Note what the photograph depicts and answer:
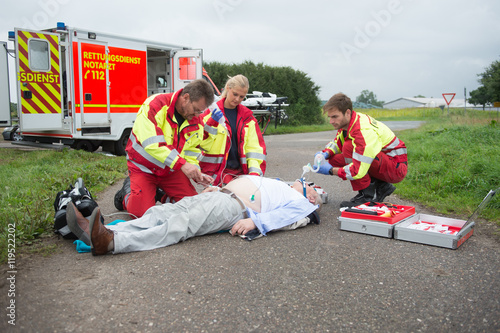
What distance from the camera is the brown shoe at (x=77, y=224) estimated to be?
11.1 feet

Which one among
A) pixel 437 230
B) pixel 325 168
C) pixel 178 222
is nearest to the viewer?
pixel 178 222

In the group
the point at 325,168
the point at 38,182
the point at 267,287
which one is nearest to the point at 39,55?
the point at 38,182

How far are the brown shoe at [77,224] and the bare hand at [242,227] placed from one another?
4.04ft

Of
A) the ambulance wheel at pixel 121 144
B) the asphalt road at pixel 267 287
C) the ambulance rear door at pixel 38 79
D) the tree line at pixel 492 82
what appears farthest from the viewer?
the tree line at pixel 492 82

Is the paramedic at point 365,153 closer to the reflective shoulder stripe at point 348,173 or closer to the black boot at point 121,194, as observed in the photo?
the reflective shoulder stripe at point 348,173

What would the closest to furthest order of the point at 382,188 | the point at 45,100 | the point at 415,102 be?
the point at 382,188 < the point at 45,100 < the point at 415,102

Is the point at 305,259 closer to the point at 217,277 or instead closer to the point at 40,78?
the point at 217,277

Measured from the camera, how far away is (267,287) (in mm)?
2809

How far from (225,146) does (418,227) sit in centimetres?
239

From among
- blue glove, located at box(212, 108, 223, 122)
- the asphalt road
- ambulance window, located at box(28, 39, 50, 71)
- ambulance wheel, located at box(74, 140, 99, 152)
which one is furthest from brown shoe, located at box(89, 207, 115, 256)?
ambulance wheel, located at box(74, 140, 99, 152)

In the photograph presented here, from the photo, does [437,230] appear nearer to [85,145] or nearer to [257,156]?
[257,156]

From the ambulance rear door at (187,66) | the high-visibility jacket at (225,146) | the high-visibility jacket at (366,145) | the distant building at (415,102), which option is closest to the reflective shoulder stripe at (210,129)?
the high-visibility jacket at (225,146)

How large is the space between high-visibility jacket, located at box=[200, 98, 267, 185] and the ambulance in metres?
5.25

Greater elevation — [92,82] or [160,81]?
[160,81]
